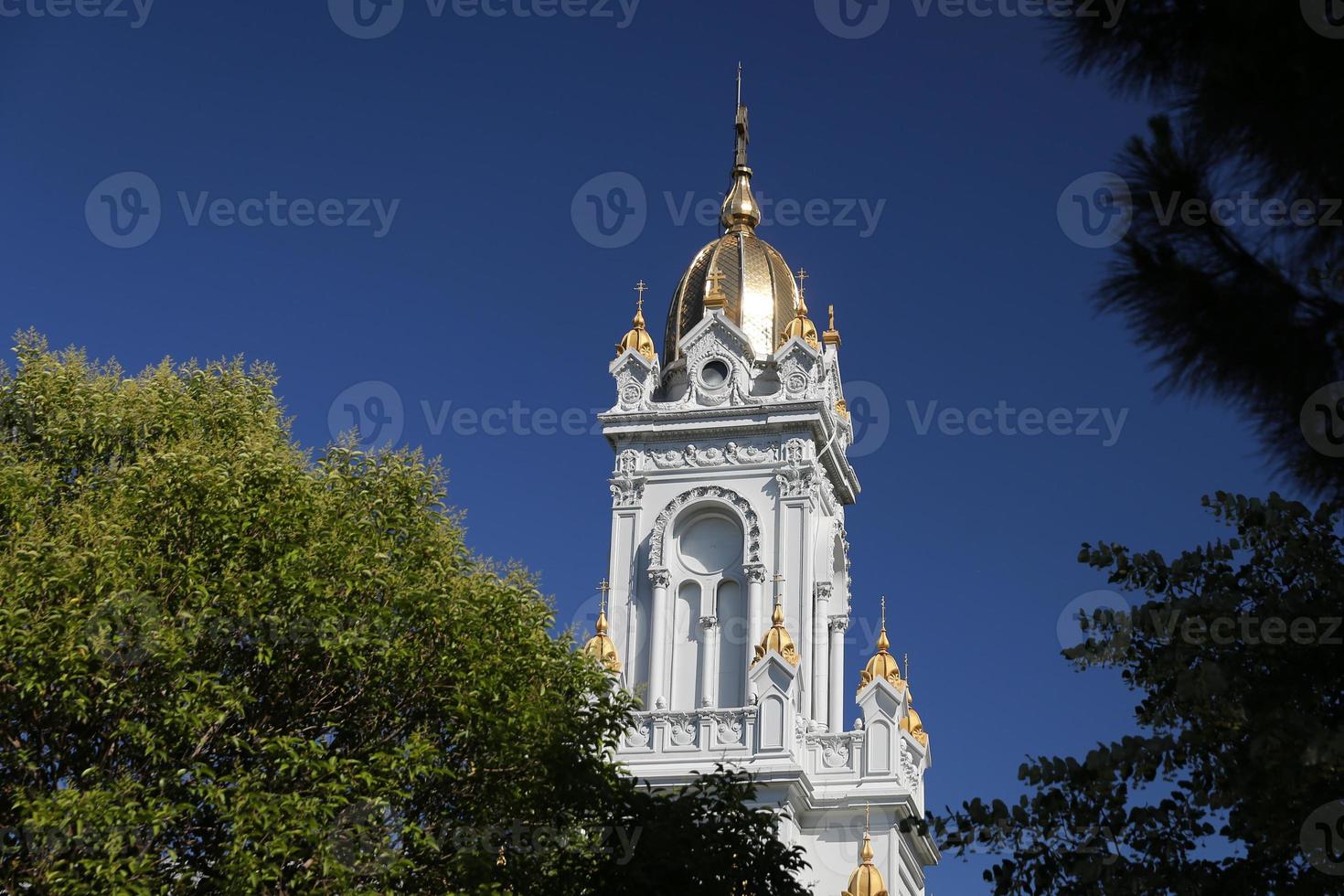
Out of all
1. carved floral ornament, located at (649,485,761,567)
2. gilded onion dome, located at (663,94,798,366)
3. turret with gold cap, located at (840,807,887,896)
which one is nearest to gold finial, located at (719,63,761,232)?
gilded onion dome, located at (663,94,798,366)

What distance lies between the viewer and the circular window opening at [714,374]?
43688mm

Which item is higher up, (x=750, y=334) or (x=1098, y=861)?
(x=750, y=334)

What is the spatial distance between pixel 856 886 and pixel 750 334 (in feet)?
53.2

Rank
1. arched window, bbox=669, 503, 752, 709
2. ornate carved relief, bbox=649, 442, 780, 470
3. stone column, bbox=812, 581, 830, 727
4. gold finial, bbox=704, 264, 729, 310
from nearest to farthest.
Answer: arched window, bbox=669, 503, 752, 709
stone column, bbox=812, 581, 830, 727
ornate carved relief, bbox=649, 442, 780, 470
gold finial, bbox=704, 264, 729, 310

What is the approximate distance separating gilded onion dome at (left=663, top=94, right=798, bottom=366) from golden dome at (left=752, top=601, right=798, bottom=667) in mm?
8606

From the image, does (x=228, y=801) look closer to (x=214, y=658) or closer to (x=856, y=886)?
(x=214, y=658)

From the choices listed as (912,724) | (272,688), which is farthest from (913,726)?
(272,688)

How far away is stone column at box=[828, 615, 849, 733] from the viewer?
1673 inches

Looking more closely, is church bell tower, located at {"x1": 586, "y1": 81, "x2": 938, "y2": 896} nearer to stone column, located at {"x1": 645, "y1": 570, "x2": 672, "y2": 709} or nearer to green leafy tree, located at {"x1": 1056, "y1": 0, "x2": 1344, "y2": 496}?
stone column, located at {"x1": 645, "y1": 570, "x2": 672, "y2": 709}

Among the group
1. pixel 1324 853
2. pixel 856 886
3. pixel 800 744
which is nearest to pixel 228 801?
pixel 1324 853

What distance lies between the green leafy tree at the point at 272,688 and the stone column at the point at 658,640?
57.1ft

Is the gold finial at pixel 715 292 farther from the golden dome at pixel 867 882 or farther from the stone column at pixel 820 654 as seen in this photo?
the golden dome at pixel 867 882

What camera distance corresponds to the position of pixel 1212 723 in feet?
43.3

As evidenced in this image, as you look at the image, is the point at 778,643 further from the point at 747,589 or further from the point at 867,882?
the point at 867,882
